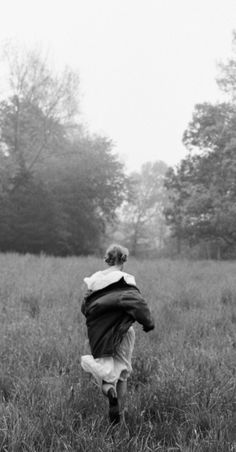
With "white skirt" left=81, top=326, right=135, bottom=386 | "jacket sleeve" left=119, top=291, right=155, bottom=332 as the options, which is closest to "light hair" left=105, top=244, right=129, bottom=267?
"jacket sleeve" left=119, top=291, right=155, bottom=332

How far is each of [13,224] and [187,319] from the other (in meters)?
20.5

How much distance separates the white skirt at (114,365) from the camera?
2867 mm

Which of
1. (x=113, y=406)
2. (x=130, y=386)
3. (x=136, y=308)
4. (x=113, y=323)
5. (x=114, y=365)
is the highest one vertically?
(x=136, y=308)

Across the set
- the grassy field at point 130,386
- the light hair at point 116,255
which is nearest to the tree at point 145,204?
the grassy field at point 130,386

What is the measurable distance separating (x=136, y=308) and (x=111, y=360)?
44cm

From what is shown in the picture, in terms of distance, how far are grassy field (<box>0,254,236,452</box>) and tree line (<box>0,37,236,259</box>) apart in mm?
17285

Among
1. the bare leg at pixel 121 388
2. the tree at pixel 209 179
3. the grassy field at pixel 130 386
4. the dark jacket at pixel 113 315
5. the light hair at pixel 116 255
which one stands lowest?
the grassy field at pixel 130 386

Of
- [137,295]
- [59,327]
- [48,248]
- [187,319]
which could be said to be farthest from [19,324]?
[48,248]

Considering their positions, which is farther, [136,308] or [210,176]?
[210,176]

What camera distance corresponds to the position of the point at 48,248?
2745 cm

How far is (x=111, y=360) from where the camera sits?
2.93 m

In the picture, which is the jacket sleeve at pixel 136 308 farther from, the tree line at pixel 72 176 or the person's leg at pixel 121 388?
the tree line at pixel 72 176

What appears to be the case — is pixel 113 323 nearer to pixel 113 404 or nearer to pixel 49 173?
pixel 113 404

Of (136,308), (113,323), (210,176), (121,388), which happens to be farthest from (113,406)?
(210,176)
